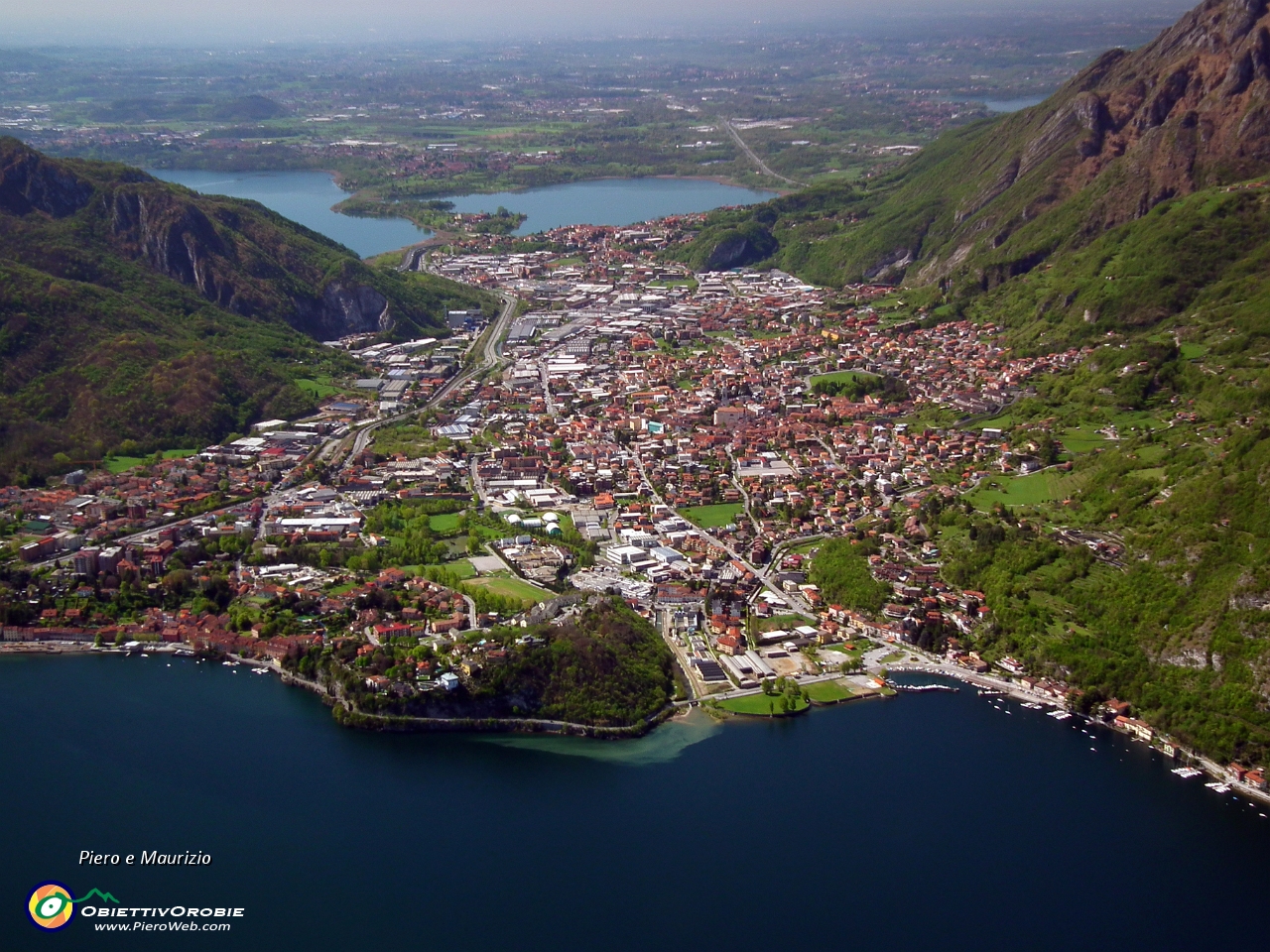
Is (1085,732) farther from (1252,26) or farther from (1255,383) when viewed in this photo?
(1252,26)

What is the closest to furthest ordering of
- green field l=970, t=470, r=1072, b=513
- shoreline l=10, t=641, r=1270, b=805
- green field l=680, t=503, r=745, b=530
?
shoreline l=10, t=641, r=1270, b=805, green field l=970, t=470, r=1072, b=513, green field l=680, t=503, r=745, b=530

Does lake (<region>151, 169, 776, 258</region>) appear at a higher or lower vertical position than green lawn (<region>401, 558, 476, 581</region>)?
higher

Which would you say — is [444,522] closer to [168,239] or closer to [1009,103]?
[168,239]

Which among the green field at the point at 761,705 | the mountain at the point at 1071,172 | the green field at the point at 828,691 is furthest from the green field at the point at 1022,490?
the mountain at the point at 1071,172

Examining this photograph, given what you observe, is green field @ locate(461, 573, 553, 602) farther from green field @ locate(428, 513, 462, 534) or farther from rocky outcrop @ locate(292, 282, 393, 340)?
rocky outcrop @ locate(292, 282, 393, 340)

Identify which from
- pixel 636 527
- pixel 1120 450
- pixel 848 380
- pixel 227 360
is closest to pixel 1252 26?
pixel 848 380

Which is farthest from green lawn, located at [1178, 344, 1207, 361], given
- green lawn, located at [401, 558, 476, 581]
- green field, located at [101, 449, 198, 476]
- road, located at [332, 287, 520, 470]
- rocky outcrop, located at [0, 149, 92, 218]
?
rocky outcrop, located at [0, 149, 92, 218]

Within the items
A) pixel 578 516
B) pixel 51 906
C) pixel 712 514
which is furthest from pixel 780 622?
pixel 51 906
